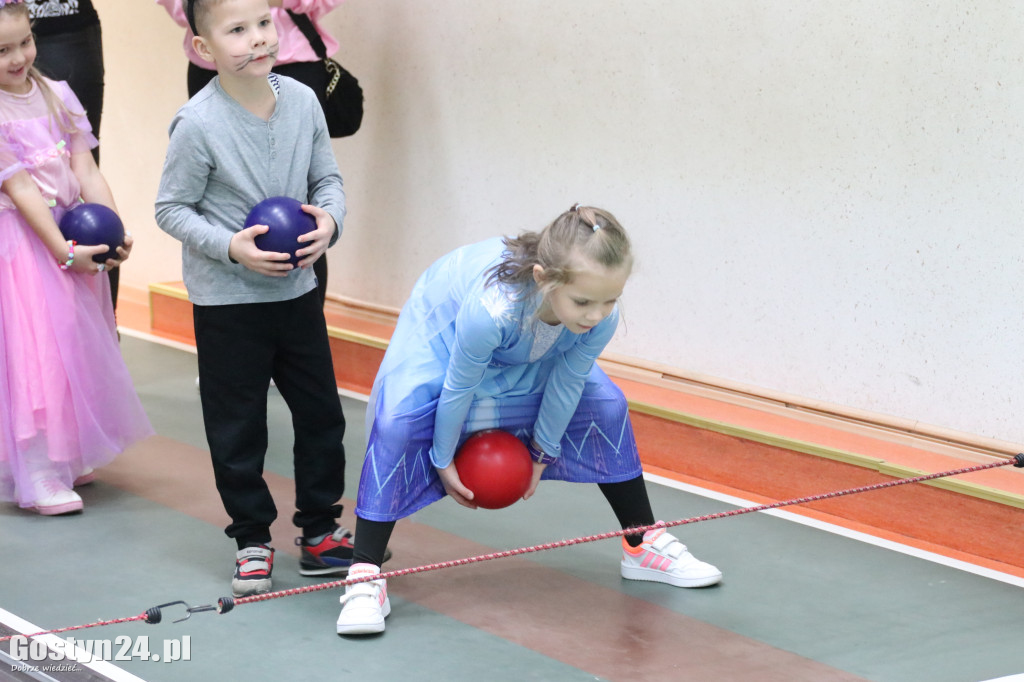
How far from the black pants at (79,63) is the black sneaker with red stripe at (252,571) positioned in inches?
56.4

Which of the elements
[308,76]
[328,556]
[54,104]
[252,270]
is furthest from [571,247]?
[308,76]

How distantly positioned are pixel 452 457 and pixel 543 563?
1.71 feet

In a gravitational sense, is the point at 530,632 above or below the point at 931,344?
below

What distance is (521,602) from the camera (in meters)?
2.78

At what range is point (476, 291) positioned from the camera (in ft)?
8.37

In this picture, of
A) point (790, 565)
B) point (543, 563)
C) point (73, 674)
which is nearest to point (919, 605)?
point (790, 565)

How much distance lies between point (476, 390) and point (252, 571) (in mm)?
671

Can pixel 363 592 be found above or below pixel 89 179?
below

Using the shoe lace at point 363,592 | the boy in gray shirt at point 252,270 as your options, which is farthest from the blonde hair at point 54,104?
the shoe lace at point 363,592

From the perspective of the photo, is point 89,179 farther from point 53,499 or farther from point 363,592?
point 363,592

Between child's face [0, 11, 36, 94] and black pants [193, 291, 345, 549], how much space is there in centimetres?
94

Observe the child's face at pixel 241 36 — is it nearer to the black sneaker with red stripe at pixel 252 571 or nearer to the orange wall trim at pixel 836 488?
the black sneaker with red stripe at pixel 252 571

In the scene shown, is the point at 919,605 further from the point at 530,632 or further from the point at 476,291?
the point at 476,291

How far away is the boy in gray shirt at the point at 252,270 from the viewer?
2625 mm
